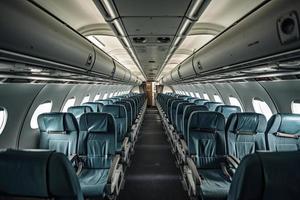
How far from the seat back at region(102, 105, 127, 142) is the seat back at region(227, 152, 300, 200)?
4.65 meters

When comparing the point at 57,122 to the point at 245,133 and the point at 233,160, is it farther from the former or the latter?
the point at 245,133

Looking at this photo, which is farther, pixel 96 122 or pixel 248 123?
pixel 96 122

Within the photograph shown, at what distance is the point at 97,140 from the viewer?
3969 millimetres

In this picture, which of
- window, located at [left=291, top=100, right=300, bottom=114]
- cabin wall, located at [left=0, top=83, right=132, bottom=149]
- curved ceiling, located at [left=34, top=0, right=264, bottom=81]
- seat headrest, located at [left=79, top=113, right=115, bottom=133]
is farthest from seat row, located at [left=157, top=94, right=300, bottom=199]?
cabin wall, located at [left=0, top=83, right=132, bottom=149]

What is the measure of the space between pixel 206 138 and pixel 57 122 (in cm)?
295

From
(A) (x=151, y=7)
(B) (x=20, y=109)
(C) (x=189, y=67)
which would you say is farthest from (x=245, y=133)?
(B) (x=20, y=109)

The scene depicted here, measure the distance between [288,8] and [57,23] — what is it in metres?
1.85

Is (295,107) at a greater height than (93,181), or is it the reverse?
(295,107)

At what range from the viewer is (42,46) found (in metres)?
1.61

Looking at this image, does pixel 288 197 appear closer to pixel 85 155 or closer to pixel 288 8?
pixel 288 8

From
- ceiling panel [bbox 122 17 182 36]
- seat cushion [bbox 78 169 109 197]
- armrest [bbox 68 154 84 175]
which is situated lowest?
seat cushion [bbox 78 169 109 197]

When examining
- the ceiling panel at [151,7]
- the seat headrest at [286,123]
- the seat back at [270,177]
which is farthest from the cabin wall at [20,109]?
the seat headrest at [286,123]

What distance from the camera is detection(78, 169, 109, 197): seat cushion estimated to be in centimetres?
297

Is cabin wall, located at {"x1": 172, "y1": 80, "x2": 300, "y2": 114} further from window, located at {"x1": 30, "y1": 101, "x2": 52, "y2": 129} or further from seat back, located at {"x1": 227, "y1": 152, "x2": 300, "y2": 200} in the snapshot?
window, located at {"x1": 30, "y1": 101, "x2": 52, "y2": 129}
